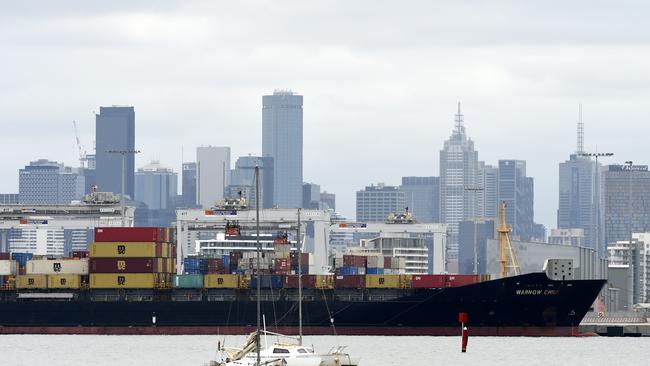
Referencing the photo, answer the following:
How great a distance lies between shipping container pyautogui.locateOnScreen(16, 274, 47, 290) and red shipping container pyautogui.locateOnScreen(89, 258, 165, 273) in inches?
147

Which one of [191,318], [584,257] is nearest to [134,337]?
[191,318]

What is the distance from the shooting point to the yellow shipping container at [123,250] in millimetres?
115062

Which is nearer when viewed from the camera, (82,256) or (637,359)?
(637,359)

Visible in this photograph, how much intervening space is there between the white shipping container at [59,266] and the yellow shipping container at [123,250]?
9.10ft

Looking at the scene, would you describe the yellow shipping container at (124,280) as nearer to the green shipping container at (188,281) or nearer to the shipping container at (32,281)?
the green shipping container at (188,281)

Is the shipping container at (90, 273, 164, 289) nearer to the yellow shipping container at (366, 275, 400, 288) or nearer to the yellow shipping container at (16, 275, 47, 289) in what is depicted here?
the yellow shipping container at (16, 275, 47, 289)

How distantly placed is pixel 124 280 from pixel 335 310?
13.4 meters

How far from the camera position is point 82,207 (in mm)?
136500

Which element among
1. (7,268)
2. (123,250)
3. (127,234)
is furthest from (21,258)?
(127,234)

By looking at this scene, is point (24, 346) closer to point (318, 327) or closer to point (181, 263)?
point (318, 327)

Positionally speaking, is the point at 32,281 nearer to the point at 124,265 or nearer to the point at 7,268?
the point at 7,268

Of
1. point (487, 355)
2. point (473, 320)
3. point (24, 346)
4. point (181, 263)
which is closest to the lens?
point (487, 355)

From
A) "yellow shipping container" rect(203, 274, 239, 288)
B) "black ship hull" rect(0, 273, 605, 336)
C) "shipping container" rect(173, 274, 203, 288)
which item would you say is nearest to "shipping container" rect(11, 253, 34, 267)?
"black ship hull" rect(0, 273, 605, 336)

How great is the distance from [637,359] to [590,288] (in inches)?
653
